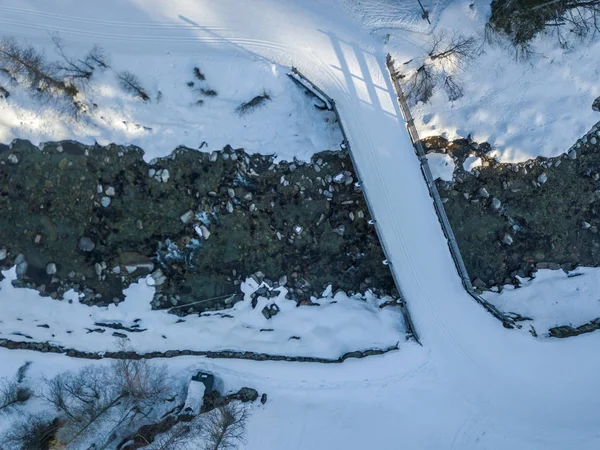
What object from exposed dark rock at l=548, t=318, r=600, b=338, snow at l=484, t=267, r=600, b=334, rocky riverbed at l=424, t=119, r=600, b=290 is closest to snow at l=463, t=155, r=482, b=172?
rocky riverbed at l=424, t=119, r=600, b=290

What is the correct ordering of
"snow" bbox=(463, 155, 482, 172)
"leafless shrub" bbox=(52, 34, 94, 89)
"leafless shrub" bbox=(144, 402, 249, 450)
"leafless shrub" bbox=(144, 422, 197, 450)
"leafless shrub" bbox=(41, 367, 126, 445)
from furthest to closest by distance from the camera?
"snow" bbox=(463, 155, 482, 172)
"leafless shrub" bbox=(52, 34, 94, 89)
"leafless shrub" bbox=(41, 367, 126, 445)
"leafless shrub" bbox=(144, 422, 197, 450)
"leafless shrub" bbox=(144, 402, 249, 450)

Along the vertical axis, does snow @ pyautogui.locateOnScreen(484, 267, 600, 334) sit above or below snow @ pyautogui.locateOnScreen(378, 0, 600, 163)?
below

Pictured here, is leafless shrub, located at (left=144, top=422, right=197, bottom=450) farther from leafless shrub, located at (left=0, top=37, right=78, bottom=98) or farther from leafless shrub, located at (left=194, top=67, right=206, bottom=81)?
leafless shrub, located at (left=0, top=37, right=78, bottom=98)

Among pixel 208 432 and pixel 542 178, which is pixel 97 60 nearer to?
pixel 208 432

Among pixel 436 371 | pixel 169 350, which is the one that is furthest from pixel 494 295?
pixel 169 350

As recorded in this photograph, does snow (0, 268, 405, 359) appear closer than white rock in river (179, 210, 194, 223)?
Yes

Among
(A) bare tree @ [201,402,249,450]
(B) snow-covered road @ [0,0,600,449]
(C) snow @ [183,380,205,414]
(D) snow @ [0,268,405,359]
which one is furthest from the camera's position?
(D) snow @ [0,268,405,359]
